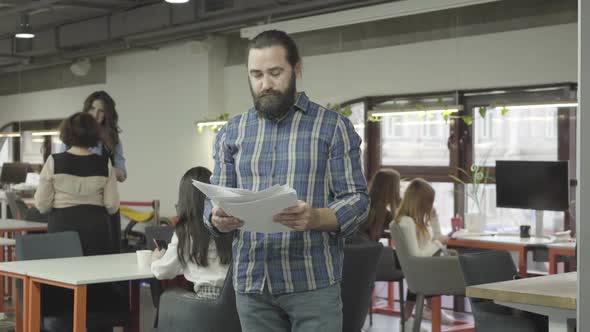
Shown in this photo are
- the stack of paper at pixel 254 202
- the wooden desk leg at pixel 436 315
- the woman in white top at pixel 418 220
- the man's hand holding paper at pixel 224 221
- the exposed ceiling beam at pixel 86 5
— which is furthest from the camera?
the exposed ceiling beam at pixel 86 5

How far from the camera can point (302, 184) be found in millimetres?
2338

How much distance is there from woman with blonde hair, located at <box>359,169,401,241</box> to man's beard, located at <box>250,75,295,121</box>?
4.34 metres

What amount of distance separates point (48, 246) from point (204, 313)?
1.47 metres

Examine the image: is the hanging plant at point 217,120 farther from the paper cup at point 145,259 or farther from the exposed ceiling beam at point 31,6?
the paper cup at point 145,259

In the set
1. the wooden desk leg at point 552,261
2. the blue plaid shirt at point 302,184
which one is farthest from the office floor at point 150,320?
the blue plaid shirt at point 302,184

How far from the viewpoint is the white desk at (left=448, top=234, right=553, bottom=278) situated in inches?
249

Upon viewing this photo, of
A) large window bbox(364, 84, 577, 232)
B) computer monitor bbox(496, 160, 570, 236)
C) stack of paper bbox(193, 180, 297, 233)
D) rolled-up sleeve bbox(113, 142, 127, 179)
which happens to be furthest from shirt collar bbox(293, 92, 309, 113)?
large window bbox(364, 84, 577, 232)

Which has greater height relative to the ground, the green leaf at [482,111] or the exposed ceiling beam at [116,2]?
the exposed ceiling beam at [116,2]

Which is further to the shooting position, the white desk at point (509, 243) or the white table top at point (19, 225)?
the white table top at point (19, 225)

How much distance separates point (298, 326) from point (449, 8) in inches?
239

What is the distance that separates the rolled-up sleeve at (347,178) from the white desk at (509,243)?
412 centimetres

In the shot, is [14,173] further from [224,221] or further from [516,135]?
[224,221]

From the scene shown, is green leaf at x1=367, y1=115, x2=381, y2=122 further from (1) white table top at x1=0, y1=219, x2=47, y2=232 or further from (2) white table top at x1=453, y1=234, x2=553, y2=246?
(1) white table top at x1=0, y1=219, x2=47, y2=232

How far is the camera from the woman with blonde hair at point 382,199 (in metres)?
6.62
